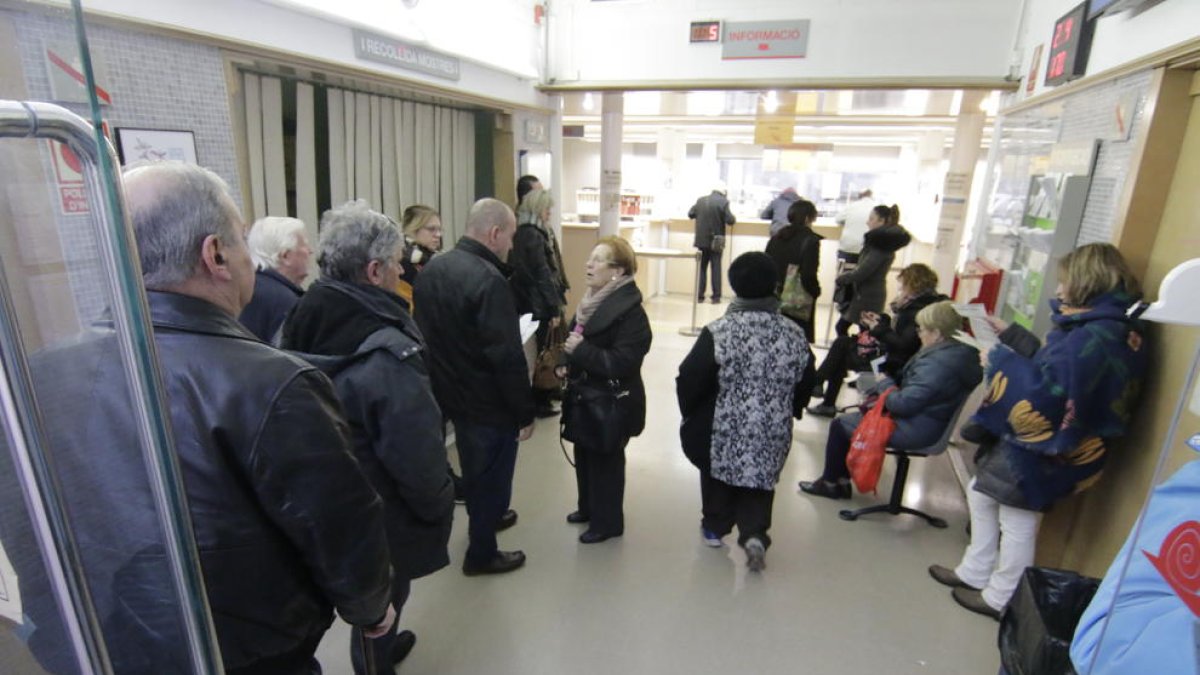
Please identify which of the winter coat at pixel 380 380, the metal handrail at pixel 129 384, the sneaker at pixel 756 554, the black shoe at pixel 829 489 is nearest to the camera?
the metal handrail at pixel 129 384

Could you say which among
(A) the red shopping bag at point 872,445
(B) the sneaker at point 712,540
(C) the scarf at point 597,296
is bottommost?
(B) the sneaker at point 712,540

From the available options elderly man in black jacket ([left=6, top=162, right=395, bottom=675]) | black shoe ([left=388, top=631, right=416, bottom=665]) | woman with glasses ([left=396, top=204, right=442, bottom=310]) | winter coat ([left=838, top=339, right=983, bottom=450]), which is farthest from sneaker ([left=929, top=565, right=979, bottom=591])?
woman with glasses ([left=396, top=204, right=442, bottom=310])

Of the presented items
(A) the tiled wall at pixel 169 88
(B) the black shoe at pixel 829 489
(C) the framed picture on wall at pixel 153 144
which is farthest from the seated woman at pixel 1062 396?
(A) the tiled wall at pixel 169 88

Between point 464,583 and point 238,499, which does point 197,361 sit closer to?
point 238,499

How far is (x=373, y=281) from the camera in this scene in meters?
1.63

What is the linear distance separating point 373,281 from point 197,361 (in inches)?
29.3

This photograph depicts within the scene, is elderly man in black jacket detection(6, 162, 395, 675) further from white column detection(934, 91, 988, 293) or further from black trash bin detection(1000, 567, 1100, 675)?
white column detection(934, 91, 988, 293)

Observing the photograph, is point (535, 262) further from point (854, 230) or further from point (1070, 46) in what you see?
point (854, 230)

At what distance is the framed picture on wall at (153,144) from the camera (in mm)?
1971

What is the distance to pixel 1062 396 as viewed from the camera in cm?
192

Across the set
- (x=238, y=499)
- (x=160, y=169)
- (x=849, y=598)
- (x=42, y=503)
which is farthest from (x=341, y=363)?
(x=849, y=598)

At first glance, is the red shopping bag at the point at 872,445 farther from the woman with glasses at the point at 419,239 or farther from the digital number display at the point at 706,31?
the digital number display at the point at 706,31

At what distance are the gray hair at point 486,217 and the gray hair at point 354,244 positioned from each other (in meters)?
0.63

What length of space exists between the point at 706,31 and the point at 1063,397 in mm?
3339
